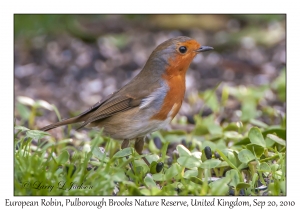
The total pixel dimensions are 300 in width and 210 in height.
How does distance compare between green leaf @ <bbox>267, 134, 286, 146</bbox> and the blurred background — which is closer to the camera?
Answer: green leaf @ <bbox>267, 134, 286, 146</bbox>

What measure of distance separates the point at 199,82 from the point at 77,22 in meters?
2.22

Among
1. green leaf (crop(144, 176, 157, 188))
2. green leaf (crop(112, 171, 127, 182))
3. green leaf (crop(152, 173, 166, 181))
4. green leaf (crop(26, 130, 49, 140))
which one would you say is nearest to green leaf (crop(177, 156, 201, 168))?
green leaf (crop(152, 173, 166, 181))

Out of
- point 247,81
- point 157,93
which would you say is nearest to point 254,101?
point 247,81

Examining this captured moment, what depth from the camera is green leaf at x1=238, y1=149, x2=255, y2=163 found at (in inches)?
162

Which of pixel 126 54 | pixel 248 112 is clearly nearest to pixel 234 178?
pixel 248 112

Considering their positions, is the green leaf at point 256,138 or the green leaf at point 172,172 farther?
the green leaf at point 256,138

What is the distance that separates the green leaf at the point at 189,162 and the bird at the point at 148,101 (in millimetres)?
509

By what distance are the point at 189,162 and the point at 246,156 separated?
1.54 ft

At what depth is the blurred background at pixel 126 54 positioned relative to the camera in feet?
22.9

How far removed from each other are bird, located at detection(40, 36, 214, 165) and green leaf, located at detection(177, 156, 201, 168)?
→ 1.67ft

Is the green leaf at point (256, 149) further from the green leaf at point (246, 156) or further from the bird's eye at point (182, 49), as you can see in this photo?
the bird's eye at point (182, 49)

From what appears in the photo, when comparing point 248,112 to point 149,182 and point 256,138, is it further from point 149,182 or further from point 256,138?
point 149,182

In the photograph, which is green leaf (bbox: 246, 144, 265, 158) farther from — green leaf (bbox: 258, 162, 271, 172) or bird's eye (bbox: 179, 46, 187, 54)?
bird's eye (bbox: 179, 46, 187, 54)

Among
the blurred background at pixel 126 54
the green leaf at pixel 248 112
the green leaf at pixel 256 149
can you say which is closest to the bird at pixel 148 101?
the green leaf at pixel 256 149
